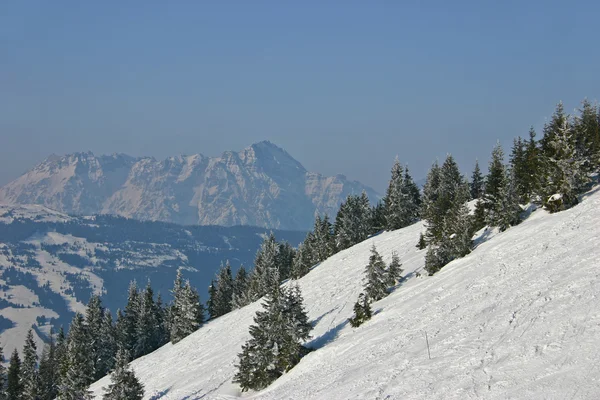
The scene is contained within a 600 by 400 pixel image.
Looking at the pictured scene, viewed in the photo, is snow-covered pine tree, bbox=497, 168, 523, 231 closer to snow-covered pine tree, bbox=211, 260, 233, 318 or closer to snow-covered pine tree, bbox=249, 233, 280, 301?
snow-covered pine tree, bbox=249, 233, 280, 301

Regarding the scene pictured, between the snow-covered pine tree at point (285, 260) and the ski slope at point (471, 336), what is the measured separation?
41.5 metres

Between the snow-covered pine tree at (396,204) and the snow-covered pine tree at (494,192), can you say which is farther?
the snow-covered pine tree at (396,204)

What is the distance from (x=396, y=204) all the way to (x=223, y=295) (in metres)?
33.8

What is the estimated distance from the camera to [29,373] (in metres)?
80.6

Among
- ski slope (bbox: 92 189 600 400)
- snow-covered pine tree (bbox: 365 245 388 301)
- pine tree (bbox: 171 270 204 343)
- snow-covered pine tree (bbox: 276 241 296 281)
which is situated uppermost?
snow-covered pine tree (bbox: 276 241 296 281)

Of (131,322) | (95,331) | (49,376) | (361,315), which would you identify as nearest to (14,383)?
(49,376)

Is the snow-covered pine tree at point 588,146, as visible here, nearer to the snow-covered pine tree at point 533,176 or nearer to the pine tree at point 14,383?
the snow-covered pine tree at point 533,176

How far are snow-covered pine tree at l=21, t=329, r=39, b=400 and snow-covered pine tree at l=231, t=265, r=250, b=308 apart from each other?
30.3 meters

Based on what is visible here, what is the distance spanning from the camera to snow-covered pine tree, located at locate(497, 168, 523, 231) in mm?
54406

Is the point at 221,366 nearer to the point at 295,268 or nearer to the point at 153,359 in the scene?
the point at 153,359

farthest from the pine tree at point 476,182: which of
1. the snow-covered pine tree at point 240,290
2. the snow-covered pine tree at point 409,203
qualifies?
the snow-covered pine tree at point 240,290

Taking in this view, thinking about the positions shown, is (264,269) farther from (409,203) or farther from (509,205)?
(509,205)

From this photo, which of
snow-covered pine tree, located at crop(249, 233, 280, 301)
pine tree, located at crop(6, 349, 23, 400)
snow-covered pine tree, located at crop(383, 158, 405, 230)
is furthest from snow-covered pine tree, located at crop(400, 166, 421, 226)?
pine tree, located at crop(6, 349, 23, 400)

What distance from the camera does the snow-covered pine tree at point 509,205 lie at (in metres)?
54.4
